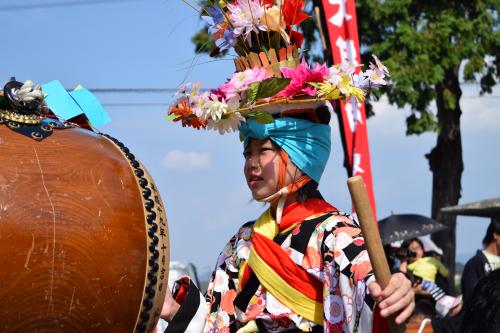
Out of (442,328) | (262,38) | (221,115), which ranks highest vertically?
(262,38)

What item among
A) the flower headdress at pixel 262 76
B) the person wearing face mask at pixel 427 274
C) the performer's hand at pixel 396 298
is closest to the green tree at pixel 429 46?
the person wearing face mask at pixel 427 274

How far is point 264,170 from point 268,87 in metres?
0.36

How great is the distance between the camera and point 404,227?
9.92 meters

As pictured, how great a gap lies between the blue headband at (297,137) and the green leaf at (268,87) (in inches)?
5.5

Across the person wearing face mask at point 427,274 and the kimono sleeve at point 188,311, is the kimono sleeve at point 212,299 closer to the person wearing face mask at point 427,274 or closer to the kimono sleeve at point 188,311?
the kimono sleeve at point 188,311

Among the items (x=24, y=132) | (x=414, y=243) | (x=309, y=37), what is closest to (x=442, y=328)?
(x=414, y=243)

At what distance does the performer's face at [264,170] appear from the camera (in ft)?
10.9

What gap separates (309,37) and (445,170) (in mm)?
2817

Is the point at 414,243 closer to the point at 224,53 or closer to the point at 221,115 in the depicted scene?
the point at 224,53

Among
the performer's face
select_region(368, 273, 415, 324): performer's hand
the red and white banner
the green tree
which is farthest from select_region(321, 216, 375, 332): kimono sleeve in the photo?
the green tree

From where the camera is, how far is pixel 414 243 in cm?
879

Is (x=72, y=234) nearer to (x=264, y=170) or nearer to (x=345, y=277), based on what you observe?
(x=345, y=277)

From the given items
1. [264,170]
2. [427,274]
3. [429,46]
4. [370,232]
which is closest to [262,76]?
[264,170]

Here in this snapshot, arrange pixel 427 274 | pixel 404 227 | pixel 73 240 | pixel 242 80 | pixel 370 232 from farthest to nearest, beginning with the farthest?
pixel 404 227 < pixel 427 274 < pixel 242 80 < pixel 370 232 < pixel 73 240
